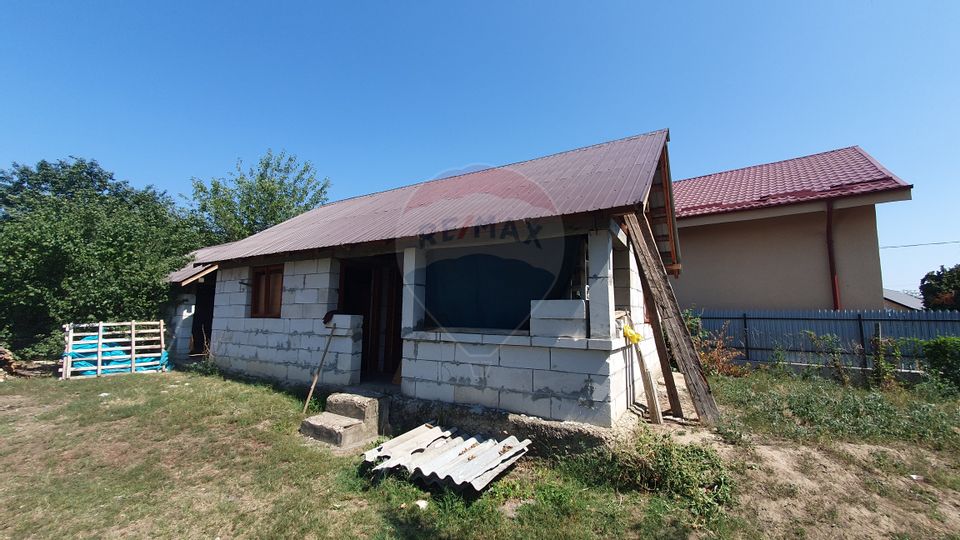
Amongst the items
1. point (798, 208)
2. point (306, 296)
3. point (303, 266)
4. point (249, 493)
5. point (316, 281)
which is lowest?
point (249, 493)

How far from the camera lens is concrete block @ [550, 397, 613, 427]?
3.89 meters

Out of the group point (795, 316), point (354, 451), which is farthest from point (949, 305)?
point (354, 451)

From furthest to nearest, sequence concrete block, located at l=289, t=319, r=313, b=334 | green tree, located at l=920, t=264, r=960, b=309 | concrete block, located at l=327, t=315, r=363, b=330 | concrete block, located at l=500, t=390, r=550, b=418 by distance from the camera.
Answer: green tree, located at l=920, t=264, r=960, b=309, concrete block, located at l=289, t=319, r=313, b=334, concrete block, located at l=327, t=315, r=363, b=330, concrete block, located at l=500, t=390, r=550, b=418

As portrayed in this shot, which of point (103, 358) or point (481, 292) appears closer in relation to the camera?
point (481, 292)

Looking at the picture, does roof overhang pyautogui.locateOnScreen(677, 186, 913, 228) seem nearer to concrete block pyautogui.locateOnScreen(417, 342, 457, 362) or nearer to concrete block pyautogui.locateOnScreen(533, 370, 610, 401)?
concrete block pyautogui.locateOnScreen(533, 370, 610, 401)

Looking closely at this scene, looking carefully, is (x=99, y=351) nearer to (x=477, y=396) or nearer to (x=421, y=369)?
(x=421, y=369)

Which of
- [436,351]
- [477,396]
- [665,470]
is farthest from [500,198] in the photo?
[665,470]

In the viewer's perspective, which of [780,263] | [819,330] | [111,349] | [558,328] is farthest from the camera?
[780,263]

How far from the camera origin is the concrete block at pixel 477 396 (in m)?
4.57

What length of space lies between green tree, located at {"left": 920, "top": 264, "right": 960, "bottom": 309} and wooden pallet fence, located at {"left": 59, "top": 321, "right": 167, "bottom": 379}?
24.9 metres

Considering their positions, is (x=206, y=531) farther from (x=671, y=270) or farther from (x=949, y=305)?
(x=949, y=305)

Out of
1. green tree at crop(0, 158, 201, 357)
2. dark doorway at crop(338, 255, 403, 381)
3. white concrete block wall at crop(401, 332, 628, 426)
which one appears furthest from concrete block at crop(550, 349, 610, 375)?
green tree at crop(0, 158, 201, 357)

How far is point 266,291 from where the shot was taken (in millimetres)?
7781

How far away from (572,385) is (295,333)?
5.27 m
